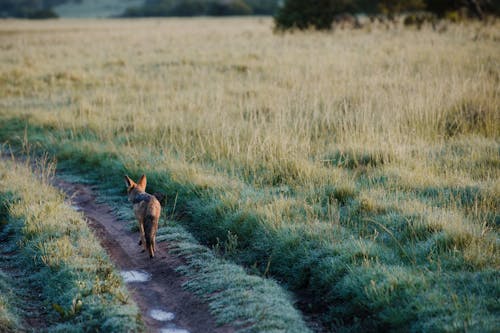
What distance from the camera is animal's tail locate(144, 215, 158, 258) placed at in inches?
221

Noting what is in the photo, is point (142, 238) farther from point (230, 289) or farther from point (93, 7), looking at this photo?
point (93, 7)

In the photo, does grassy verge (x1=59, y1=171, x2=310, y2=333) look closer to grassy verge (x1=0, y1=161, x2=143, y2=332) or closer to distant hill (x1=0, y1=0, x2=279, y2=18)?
grassy verge (x1=0, y1=161, x2=143, y2=332)

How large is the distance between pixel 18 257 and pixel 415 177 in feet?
16.5

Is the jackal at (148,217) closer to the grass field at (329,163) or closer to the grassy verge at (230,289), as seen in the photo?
the grassy verge at (230,289)

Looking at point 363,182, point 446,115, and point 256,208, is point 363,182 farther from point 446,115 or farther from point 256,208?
point 446,115

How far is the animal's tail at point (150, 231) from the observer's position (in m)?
5.62

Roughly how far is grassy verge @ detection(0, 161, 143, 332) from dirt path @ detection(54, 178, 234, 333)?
0.21 metres

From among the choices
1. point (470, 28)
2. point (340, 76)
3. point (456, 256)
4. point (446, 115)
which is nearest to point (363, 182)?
point (456, 256)

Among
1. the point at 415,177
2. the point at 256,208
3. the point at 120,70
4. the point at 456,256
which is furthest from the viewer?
the point at 120,70

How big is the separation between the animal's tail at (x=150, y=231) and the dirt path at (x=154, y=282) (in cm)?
15

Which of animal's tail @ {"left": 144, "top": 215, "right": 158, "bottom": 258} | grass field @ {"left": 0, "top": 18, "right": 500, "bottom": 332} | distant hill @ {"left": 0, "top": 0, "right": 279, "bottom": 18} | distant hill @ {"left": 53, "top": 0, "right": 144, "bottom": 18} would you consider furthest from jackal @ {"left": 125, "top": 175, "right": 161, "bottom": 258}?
distant hill @ {"left": 53, "top": 0, "right": 144, "bottom": 18}

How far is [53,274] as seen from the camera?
5316mm

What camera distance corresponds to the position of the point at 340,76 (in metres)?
12.9

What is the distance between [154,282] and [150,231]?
578mm
